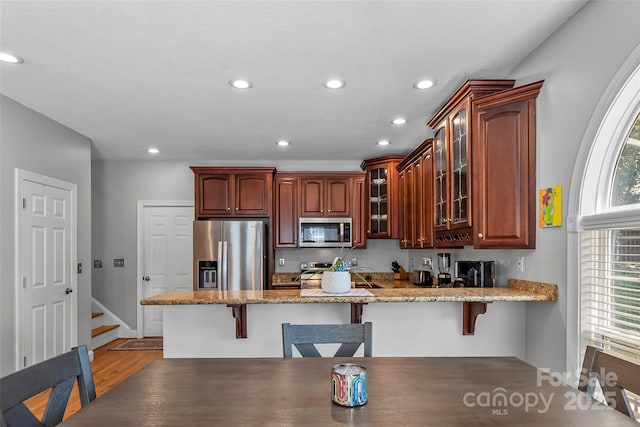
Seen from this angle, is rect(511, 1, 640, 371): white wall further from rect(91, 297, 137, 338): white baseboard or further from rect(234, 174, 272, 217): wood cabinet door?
rect(91, 297, 137, 338): white baseboard

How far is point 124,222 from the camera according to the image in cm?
600

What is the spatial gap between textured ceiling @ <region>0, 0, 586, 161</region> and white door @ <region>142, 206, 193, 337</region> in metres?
1.87

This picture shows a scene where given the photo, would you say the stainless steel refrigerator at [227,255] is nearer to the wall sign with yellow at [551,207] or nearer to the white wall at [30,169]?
the white wall at [30,169]

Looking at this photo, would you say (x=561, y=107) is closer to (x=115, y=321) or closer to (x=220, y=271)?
(x=220, y=271)

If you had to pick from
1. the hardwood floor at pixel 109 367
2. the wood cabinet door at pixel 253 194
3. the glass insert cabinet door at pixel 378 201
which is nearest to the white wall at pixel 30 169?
the hardwood floor at pixel 109 367

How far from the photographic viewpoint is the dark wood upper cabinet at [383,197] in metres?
5.55

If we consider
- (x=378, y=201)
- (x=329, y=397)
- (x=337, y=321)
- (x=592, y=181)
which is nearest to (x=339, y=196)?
(x=378, y=201)

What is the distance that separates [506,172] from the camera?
106 inches

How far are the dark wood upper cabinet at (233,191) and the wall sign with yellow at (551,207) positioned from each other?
3620 millimetres

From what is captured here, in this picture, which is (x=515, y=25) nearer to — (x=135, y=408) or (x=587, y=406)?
(x=587, y=406)

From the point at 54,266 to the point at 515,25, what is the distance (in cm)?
433

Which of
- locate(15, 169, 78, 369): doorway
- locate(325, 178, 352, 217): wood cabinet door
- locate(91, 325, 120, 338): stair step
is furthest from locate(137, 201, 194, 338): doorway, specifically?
locate(325, 178, 352, 217): wood cabinet door

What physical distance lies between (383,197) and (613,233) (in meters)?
3.60

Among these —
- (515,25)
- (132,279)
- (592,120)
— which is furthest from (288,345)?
(132,279)
